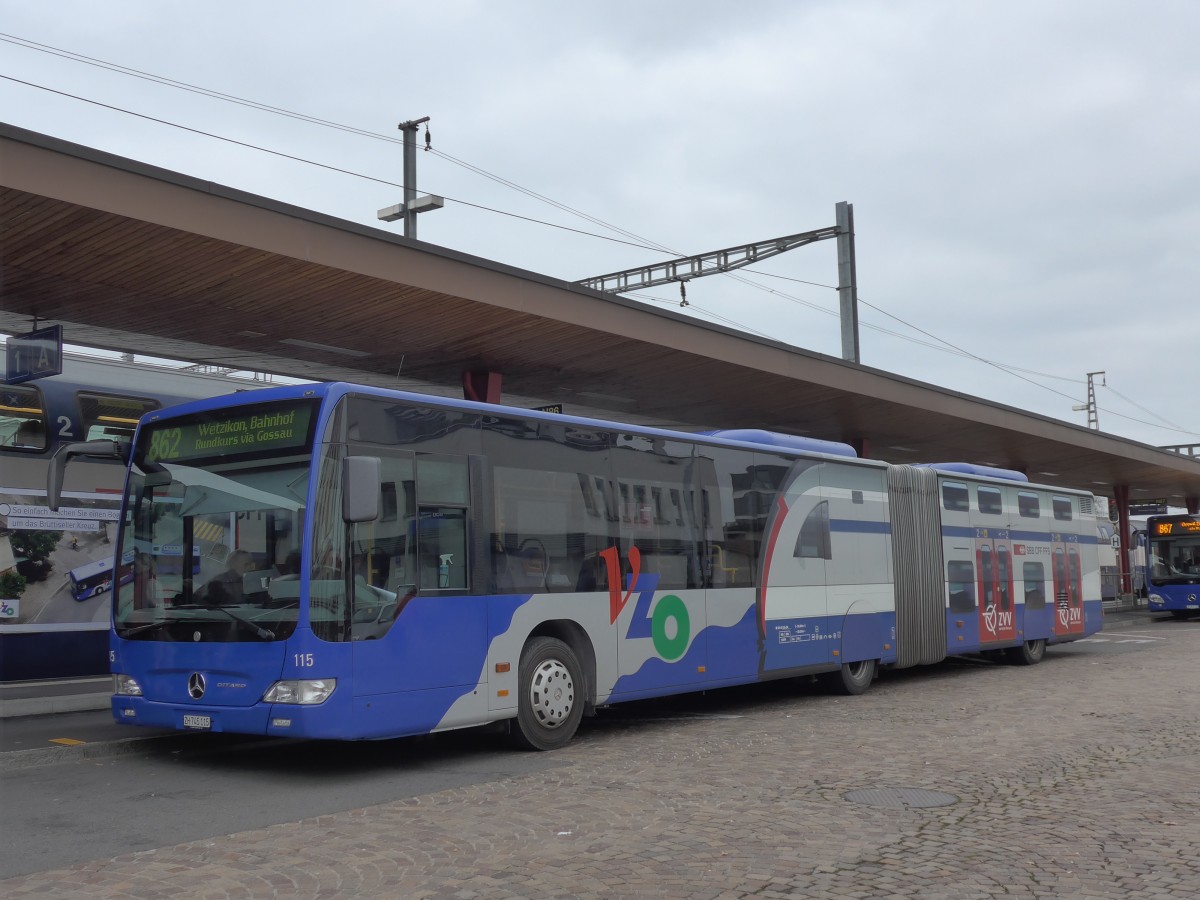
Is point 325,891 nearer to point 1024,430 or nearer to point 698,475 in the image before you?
point 698,475

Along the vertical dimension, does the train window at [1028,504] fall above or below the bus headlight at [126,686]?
above

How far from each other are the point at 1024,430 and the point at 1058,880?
22518 mm

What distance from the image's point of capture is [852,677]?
15000mm

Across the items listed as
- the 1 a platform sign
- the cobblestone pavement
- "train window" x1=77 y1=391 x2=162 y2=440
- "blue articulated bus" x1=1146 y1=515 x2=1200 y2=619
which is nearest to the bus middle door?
the cobblestone pavement

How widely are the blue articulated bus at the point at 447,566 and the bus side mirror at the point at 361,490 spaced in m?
0.02

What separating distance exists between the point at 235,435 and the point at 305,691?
2162 mm

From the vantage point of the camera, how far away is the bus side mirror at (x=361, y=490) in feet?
28.4

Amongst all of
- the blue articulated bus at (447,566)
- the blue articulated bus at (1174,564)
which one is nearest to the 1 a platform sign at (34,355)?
the blue articulated bus at (447,566)

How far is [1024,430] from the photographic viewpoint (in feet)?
88.5

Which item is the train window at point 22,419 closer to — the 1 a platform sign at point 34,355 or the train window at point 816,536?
the 1 a platform sign at point 34,355

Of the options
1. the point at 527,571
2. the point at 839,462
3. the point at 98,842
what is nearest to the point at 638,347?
the point at 839,462

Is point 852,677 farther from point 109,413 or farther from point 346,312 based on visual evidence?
point 109,413

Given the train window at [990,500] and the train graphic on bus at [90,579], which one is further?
the train window at [990,500]

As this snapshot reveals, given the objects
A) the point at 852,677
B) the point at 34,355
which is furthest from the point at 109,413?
the point at 852,677
